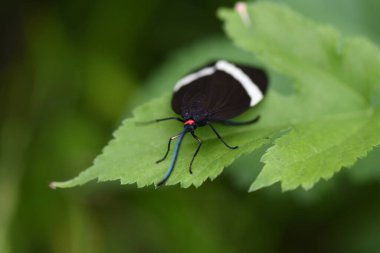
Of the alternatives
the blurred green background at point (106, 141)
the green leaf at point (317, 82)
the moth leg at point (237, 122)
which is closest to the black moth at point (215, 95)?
the moth leg at point (237, 122)

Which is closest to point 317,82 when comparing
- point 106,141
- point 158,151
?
point 158,151

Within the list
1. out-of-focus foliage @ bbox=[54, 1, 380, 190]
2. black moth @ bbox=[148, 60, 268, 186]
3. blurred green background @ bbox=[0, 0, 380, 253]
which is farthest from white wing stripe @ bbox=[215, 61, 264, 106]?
blurred green background @ bbox=[0, 0, 380, 253]

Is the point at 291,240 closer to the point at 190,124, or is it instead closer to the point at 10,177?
the point at 190,124

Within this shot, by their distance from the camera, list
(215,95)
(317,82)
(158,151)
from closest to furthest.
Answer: (158,151) < (215,95) < (317,82)

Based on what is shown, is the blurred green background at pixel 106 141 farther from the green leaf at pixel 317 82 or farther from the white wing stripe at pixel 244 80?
the white wing stripe at pixel 244 80

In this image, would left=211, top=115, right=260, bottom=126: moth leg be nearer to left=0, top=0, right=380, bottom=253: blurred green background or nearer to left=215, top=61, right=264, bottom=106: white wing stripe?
left=215, top=61, right=264, bottom=106: white wing stripe

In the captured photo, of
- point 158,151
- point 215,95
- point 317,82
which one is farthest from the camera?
point 317,82

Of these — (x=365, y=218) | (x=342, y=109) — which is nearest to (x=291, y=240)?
(x=365, y=218)

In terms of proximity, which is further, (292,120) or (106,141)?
(106,141)

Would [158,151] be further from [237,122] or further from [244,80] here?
[244,80]
